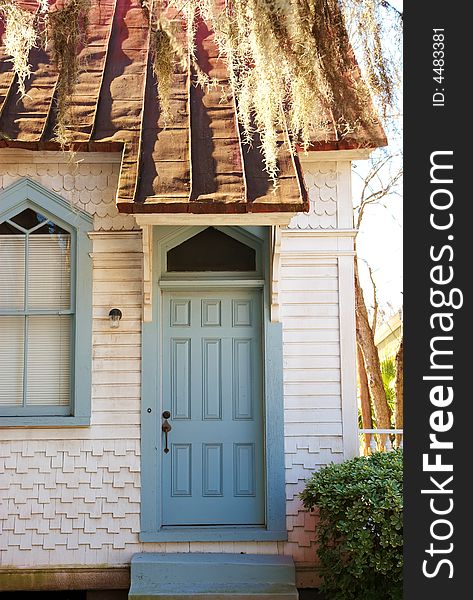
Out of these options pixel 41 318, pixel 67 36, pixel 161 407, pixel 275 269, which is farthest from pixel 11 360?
pixel 67 36

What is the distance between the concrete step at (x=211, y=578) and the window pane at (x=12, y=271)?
2.36 meters

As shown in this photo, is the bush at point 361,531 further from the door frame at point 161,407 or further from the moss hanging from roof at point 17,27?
the moss hanging from roof at point 17,27

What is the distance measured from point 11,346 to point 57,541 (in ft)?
5.42

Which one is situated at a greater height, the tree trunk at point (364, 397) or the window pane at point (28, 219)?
the window pane at point (28, 219)

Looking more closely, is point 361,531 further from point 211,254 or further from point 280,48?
point 280,48

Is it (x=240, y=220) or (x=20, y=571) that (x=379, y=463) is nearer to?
(x=240, y=220)

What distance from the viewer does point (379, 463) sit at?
236 inches

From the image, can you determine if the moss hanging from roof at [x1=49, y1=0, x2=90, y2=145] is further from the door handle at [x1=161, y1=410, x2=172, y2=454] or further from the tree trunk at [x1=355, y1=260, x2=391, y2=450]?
the tree trunk at [x1=355, y1=260, x2=391, y2=450]

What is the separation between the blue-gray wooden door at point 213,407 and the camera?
6367 millimetres

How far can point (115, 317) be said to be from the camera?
628 centimetres

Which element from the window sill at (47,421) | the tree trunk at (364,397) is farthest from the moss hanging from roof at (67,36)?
the tree trunk at (364,397)

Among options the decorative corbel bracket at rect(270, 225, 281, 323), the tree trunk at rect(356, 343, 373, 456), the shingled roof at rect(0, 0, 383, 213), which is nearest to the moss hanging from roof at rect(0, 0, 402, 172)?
the shingled roof at rect(0, 0, 383, 213)

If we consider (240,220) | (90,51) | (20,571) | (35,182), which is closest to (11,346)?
(35,182)

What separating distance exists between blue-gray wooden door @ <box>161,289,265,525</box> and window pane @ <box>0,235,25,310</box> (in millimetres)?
1231
